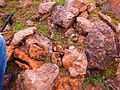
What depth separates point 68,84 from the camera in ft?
14.1

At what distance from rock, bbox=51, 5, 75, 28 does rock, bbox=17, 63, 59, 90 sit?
0.98 metres

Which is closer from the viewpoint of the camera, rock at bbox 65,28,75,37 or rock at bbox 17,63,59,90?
rock at bbox 17,63,59,90

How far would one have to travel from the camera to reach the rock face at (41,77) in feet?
13.4

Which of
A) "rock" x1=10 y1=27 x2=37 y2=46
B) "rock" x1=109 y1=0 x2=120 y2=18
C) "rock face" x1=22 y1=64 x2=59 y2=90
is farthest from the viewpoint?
"rock" x1=109 y1=0 x2=120 y2=18

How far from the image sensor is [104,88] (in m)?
4.50

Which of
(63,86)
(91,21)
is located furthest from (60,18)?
(63,86)

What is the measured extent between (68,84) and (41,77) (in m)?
0.43

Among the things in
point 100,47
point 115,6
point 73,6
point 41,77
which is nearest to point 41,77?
point 41,77

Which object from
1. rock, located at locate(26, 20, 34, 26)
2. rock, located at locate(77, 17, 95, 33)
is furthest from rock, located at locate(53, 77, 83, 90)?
rock, located at locate(26, 20, 34, 26)

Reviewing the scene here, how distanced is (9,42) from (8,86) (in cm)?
71

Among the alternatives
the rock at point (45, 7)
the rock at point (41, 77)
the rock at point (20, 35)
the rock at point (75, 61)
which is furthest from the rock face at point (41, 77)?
the rock at point (45, 7)

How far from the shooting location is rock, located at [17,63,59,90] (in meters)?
4.09

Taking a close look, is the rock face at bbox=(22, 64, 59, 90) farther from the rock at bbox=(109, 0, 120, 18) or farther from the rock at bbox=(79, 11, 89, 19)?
the rock at bbox=(109, 0, 120, 18)

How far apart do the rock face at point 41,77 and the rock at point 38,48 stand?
0.68ft
